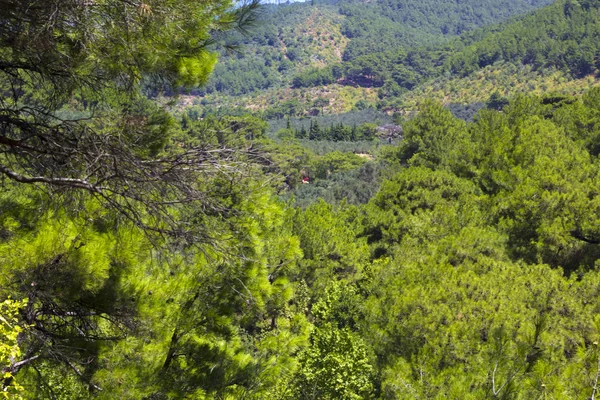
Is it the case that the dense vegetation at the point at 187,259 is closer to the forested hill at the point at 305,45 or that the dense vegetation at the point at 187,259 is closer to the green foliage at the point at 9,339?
the green foliage at the point at 9,339

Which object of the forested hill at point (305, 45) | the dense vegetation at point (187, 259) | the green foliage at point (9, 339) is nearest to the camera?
the green foliage at point (9, 339)

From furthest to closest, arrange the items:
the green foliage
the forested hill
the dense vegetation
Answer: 1. the forested hill
2. the dense vegetation
3. the green foliage

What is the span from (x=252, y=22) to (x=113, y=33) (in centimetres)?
112

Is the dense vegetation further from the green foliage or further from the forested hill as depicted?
the forested hill

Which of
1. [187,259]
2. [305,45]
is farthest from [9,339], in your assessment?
[305,45]

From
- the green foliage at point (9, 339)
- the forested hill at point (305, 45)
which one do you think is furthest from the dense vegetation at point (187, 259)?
the forested hill at point (305, 45)

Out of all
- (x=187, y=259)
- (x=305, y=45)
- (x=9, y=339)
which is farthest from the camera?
(x=305, y=45)

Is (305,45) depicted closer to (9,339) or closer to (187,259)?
(187,259)

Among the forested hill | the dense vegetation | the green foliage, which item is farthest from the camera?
the forested hill

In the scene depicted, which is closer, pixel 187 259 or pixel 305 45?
pixel 187 259

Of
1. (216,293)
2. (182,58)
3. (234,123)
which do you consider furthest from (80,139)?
(216,293)

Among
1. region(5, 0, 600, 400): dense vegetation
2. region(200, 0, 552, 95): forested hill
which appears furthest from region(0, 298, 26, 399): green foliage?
region(200, 0, 552, 95): forested hill

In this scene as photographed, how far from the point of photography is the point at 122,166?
2561 millimetres

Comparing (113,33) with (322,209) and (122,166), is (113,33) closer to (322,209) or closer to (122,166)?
(122,166)
